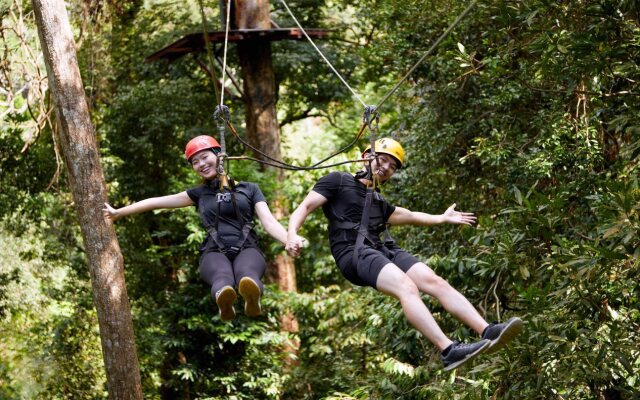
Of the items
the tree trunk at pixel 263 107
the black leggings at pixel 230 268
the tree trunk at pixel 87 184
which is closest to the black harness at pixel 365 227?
the black leggings at pixel 230 268

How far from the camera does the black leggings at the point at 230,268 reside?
16.8 feet

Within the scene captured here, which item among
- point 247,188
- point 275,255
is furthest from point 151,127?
point 247,188

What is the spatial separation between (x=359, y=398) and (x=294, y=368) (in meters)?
4.72

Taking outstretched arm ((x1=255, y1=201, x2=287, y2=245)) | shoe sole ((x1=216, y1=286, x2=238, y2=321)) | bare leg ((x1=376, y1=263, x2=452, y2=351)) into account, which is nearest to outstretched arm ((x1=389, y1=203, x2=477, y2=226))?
outstretched arm ((x1=255, y1=201, x2=287, y2=245))

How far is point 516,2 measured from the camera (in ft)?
20.0

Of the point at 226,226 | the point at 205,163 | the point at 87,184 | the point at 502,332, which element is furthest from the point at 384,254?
the point at 87,184

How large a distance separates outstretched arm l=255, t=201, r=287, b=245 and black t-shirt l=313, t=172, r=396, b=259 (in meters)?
0.28

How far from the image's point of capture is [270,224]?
5.39 m

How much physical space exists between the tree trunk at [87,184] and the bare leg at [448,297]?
11.5 ft

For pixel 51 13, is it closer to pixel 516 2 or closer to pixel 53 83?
pixel 53 83

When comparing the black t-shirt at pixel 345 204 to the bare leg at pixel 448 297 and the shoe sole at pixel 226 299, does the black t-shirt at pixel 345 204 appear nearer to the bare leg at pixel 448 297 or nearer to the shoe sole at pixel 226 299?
the bare leg at pixel 448 297

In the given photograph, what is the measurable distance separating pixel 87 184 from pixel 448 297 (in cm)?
379

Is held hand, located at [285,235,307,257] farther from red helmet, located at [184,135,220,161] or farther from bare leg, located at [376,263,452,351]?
red helmet, located at [184,135,220,161]

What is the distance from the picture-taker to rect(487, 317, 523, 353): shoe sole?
14.1ft
